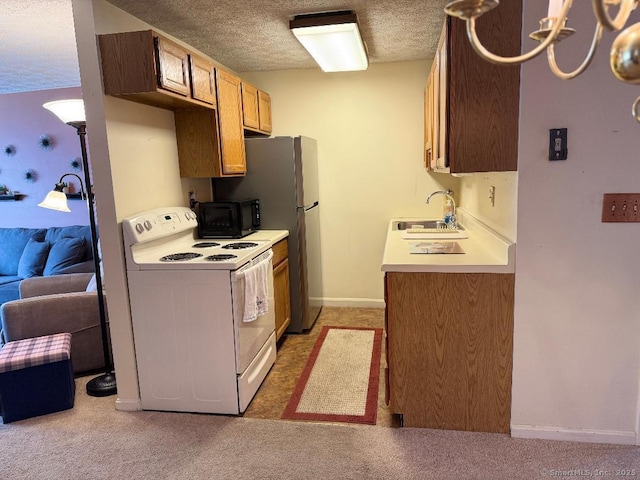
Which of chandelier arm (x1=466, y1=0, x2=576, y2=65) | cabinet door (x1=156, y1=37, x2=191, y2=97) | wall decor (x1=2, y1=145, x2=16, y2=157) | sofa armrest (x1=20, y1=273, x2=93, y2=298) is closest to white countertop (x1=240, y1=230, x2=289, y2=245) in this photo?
cabinet door (x1=156, y1=37, x2=191, y2=97)

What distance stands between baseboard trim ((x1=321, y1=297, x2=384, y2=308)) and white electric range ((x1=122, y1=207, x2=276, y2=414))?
1857mm

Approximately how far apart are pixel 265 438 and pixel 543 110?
206 centimetres

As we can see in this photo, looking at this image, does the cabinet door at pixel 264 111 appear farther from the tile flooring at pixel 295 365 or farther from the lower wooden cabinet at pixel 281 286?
the tile flooring at pixel 295 365

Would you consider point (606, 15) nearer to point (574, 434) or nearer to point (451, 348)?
point (451, 348)

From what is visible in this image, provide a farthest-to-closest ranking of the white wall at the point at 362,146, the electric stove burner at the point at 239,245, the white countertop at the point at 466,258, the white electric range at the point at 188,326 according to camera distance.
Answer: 1. the white wall at the point at 362,146
2. the electric stove burner at the point at 239,245
3. the white electric range at the point at 188,326
4. the white countertop at the point at 466,258

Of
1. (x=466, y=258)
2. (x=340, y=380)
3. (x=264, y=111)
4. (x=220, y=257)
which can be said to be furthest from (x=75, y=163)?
(x=466, y=258)

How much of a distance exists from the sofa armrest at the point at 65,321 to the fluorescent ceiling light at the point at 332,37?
7.36ft

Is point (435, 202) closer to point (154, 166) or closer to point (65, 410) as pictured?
point (154, 166)

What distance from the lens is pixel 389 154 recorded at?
4008 mm

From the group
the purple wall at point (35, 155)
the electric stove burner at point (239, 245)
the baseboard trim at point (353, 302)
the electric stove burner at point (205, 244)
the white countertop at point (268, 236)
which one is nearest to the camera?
the electric stove burner at point (239, 245)

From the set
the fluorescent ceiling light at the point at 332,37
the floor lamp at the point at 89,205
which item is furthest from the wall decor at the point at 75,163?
the fluorescent ceiling light at the point at 332,37

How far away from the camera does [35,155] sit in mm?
4785

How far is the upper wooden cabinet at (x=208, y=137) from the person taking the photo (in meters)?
2.93

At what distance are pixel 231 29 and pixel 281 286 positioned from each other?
185 centimetres
